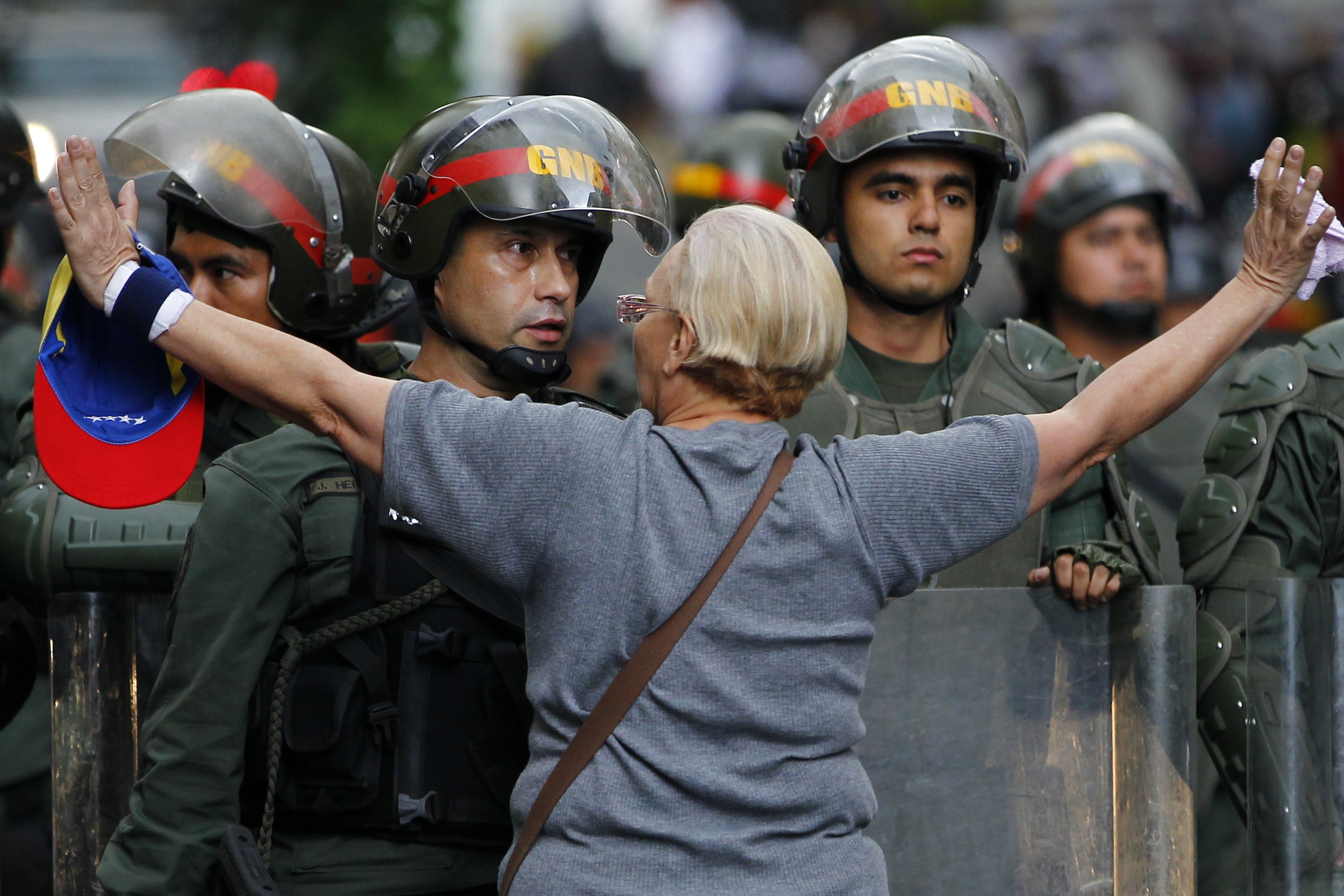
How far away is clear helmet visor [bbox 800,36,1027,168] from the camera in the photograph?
12.6 ft

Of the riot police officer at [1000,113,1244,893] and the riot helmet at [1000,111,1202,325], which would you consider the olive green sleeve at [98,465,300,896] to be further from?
the riot helmet at [1000,111,1202,325]

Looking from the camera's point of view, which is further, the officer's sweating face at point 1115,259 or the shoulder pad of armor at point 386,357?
the officer's sweating face at point 1115,259

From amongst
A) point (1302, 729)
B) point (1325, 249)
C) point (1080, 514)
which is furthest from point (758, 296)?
point (1080, 514)

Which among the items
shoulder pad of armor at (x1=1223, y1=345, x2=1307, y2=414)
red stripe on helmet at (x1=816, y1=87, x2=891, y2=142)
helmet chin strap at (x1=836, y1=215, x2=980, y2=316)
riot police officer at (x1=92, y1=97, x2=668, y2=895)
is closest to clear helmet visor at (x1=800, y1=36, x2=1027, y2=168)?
red stripe on helmet at (x1=816, y1=87, x2=891, y2=142)

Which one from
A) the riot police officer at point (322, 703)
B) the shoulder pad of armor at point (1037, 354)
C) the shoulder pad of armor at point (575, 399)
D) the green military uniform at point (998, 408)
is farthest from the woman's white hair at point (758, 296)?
the shoulder pad of armor at point (1037, 354)

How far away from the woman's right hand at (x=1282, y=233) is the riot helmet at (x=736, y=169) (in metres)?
4.09

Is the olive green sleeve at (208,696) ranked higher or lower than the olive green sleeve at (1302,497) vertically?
lower

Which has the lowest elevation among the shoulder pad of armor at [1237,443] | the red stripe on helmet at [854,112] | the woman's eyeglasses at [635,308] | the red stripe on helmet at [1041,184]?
the shoulder pad of armor at [1237,443]

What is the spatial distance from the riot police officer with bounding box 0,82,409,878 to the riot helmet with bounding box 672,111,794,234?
2957 mm

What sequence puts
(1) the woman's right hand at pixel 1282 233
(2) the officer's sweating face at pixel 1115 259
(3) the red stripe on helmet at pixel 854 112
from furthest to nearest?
(2) the officer's sweating face at pixel 1115 259 < (3) the red stripe on helmet at pixel 854 112 < (1) the woman's right hand at pixel 1282 233

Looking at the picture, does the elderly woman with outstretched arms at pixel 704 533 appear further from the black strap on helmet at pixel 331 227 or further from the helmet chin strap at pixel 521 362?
the black strap on helmet at pixel 331 227

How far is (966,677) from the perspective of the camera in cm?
308

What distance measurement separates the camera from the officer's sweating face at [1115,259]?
18.1ft

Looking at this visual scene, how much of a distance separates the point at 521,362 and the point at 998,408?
1187mm
